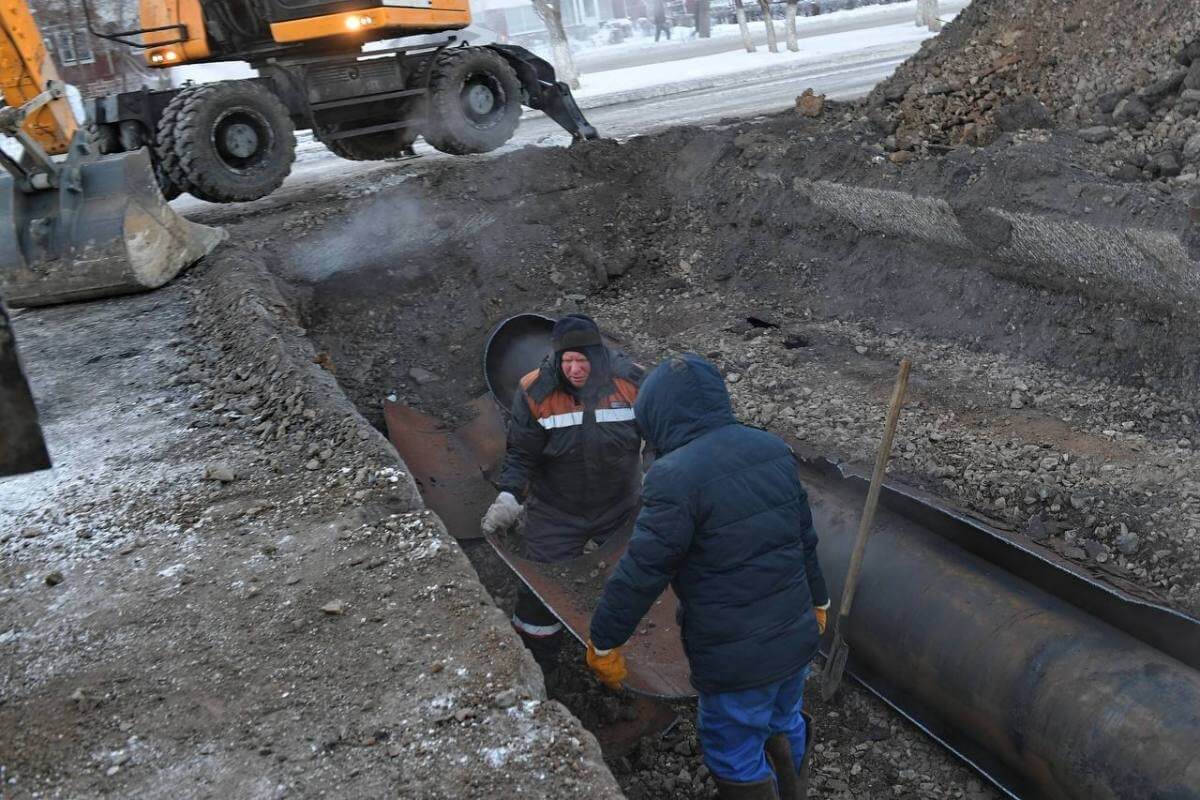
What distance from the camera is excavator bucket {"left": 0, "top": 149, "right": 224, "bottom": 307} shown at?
686 cm

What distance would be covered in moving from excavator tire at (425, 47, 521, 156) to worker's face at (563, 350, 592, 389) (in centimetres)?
647

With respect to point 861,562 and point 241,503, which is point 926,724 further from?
point 241,503

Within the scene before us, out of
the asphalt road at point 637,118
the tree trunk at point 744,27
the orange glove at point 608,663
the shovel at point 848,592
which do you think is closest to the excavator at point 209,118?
the asphalt road at point 637,118

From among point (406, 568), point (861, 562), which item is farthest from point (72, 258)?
point (861, 562)

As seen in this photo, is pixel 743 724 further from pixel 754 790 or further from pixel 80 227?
pixel 80 227

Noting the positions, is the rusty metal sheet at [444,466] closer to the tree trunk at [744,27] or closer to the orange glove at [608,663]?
the orange glove at [608,663]

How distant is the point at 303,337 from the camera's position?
6.12 metres

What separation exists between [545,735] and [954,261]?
5767mm

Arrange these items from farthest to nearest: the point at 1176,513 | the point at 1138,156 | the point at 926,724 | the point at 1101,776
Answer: the point at 1138,156, the point at 1176,513, the point at 926,724, the point at 1101,776

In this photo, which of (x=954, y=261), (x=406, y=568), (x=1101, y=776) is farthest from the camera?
(x=954, y=261)

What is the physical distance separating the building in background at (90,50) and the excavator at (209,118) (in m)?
11.7

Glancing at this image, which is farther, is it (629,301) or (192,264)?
(629,301)

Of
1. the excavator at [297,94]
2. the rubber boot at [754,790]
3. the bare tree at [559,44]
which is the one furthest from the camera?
the bare tree at [559,44]

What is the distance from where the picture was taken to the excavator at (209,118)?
693cm
